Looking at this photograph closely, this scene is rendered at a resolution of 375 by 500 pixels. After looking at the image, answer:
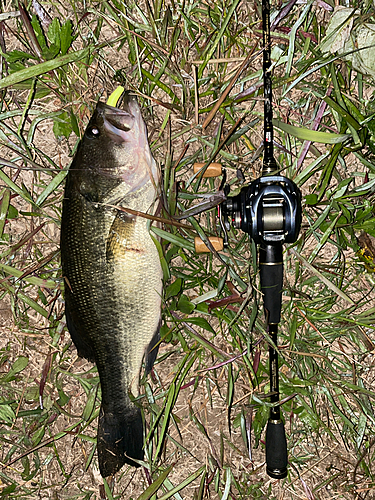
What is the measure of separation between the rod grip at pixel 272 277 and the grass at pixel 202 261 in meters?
0.10

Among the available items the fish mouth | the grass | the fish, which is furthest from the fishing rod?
the fish mouth

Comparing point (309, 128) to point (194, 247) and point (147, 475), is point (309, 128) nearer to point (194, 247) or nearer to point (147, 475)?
point (194, 247)

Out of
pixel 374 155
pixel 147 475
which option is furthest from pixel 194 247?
pixel 147 475

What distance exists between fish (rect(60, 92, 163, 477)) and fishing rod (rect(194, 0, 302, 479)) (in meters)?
0.36

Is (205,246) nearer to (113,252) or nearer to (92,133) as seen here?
(113,252)

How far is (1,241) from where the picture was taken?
200 centimetres

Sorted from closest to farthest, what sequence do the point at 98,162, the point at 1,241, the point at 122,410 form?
1. the point at 98,162
2. the point at 122,410
3. the point at 1,241

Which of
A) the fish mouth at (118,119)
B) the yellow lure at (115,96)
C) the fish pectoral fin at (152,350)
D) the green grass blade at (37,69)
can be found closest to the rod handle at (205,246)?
the fish pectoral fin at (152,350)

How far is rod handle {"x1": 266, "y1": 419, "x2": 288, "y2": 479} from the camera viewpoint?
1.71 metres

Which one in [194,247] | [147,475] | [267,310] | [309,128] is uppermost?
[309,128]

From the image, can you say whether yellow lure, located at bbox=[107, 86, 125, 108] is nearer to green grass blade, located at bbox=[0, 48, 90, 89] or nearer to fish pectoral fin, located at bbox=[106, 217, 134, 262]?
green grass blade, located at bbox=[0, 48, 90, 89]

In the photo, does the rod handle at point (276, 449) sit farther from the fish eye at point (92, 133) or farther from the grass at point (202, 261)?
the fish eye at point (92, 133)

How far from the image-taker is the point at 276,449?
1716mm

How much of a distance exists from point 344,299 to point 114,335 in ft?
3.49
